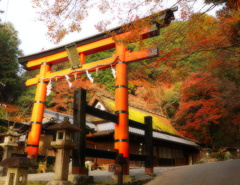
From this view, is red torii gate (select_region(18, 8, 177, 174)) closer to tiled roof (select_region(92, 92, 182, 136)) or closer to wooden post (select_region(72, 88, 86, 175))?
wooden post (select_region(72, 88, 86, 175))

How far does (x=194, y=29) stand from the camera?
602cm

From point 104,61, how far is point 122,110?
2.11 metres

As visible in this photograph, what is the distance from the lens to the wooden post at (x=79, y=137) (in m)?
4.45

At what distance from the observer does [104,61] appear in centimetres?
729

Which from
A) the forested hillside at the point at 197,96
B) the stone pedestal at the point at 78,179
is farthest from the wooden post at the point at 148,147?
the stone pedestal at the point at 78,179

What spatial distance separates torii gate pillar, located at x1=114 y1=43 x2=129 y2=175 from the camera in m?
5.84

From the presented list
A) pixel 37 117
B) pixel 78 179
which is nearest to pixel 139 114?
pixel 37 117

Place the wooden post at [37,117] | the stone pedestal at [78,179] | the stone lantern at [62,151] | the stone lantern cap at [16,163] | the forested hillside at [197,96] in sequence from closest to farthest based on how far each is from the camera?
the stone lantern cap at [16,163], the stone lantern at [62,151], the stone pedestal at [78,179], the wooden post at [37,117], the forested hillside at [197,96]

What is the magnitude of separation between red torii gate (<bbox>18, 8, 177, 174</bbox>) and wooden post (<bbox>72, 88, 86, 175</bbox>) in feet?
4.91

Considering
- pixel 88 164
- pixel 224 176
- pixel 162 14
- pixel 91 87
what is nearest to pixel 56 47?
pixel 162 14

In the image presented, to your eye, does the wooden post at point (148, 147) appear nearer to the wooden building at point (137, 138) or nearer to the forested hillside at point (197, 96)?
the forested hillside at point (197, 96)

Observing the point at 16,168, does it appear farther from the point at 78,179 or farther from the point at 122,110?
the point at 122,110

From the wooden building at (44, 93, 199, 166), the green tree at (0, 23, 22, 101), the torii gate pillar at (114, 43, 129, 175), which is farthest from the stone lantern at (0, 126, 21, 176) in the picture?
the green tree at (0, 23, 22, 101)

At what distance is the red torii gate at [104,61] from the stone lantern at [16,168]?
8.48ft
